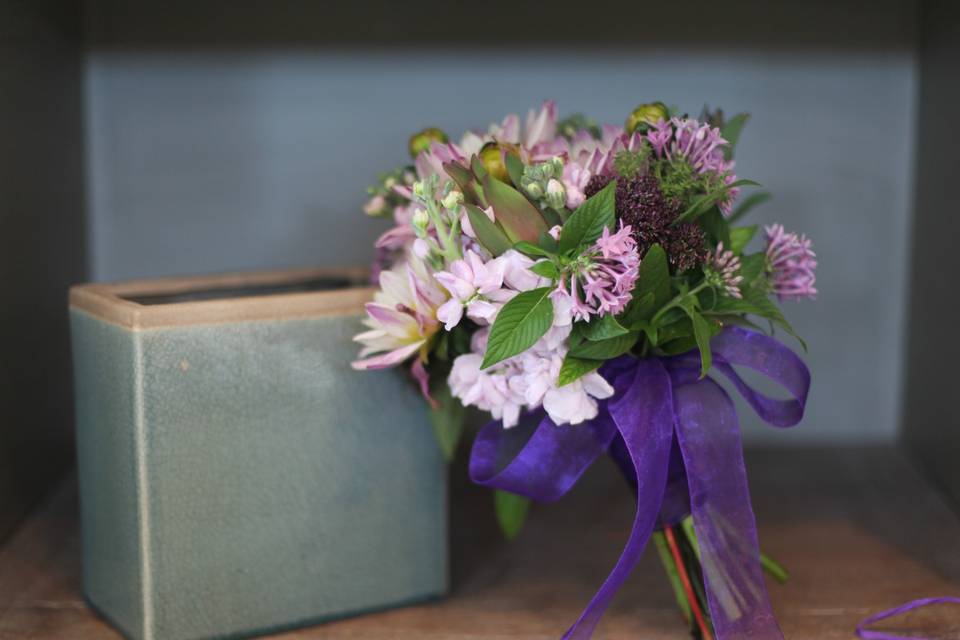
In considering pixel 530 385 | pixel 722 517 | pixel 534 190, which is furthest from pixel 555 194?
pixel 722 517

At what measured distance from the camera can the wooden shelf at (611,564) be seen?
734mm

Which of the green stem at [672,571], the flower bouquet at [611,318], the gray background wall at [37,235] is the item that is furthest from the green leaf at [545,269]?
the gray background wall at [37,235]

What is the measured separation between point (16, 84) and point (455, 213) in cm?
46

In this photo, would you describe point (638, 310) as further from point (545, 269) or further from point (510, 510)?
point (510, 510)

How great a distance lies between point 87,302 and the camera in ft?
2.31

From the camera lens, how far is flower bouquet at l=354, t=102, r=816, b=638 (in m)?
0.61

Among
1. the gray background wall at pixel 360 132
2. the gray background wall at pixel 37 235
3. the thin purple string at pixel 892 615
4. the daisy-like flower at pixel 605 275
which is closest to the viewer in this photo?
the daisy-like flower at pixel 605 275

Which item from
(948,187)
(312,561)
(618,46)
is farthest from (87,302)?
(948,187)

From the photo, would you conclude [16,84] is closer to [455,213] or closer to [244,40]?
[244,40]

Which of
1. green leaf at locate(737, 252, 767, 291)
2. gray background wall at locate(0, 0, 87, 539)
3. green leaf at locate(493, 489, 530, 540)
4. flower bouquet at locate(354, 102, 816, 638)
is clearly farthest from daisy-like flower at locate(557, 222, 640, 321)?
gray background wall at locate(0, 0, 87, 539)

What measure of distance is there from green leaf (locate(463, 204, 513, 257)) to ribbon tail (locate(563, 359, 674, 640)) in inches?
4.8

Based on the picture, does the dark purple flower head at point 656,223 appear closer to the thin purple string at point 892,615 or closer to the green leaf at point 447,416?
the green leaf at point 447,416

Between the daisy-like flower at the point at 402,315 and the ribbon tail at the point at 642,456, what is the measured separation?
0.42 ft

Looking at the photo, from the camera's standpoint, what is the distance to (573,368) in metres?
0.63
